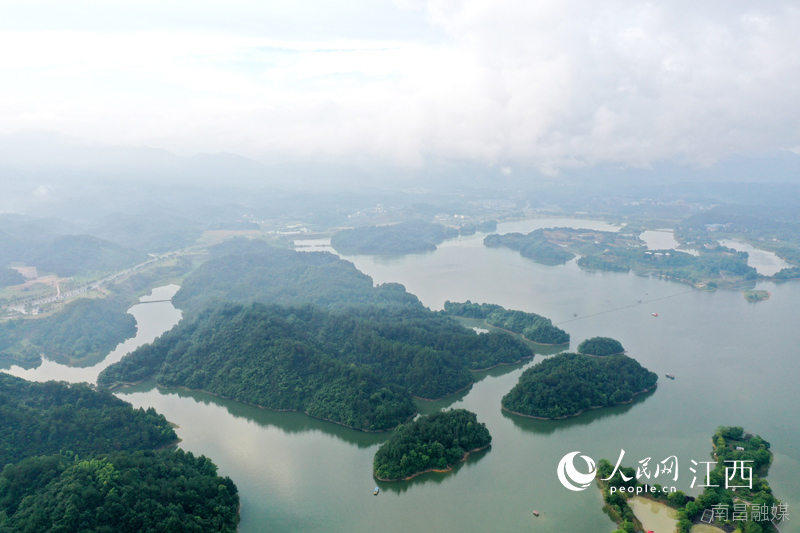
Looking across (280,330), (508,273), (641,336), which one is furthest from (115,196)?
(641,336)

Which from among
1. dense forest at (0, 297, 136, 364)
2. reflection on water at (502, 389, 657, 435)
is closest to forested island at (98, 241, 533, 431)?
reflection on water at (502, 389, 657, 435)

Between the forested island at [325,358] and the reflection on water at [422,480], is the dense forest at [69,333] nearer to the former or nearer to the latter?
the forested island at [325,358]

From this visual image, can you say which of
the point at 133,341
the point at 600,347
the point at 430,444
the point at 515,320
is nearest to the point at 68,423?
the point at 430,444

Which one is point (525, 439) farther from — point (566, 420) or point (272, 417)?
point (272, 417)

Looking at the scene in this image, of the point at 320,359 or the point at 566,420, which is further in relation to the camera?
the point at 320,359

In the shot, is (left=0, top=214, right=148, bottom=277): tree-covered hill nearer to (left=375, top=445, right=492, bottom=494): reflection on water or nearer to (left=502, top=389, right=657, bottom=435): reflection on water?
(left=375, top=445, right=492, bottom=494): reflection on water
